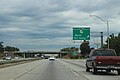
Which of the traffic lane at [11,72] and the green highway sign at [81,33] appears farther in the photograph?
the green highway sign at [81,33]

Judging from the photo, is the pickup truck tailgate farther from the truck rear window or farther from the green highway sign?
the green highway sign

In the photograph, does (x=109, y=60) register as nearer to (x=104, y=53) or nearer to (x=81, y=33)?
(x=104, y=53)

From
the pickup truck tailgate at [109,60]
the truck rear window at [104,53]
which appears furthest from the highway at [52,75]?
the truck rear window at [104,53]

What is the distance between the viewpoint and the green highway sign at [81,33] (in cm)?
6519

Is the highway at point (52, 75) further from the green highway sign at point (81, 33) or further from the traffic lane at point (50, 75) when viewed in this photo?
the green highway sign at point (81, 33)

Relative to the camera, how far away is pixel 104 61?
2523 centimetres

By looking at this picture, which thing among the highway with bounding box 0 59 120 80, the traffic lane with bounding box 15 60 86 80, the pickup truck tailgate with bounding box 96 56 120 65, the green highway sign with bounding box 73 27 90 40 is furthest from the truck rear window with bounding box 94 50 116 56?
the green highway sign with bounding box 73 27 90 40

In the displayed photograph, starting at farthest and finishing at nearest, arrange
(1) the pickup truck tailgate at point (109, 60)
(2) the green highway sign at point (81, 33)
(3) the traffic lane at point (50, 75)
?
1. (2) the green highway sign at point (81, 33)
2. (1) the pickup truck tailgate at point (109, 60)
3. (3) the traffic lane at point (50, 75)

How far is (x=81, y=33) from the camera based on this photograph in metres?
65.6

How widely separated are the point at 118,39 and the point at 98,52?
8644 cm

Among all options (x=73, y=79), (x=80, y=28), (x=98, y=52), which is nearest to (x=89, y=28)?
(x=80, y=28)

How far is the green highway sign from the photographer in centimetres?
6519

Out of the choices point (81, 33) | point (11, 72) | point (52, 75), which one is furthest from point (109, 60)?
point (81, 33)

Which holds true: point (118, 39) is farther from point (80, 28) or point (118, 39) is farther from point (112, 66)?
point (112, 66)
